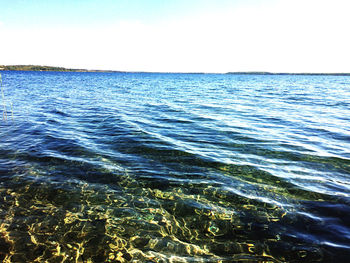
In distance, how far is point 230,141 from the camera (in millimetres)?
11906

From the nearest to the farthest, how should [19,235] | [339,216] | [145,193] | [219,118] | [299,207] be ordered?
[19,235] → [339,216] → [299,207] → [145,193] → [219,118]

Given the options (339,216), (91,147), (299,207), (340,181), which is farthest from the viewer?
(91,147)

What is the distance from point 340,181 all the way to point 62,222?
9.74 m

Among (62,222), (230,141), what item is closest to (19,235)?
(62,222)

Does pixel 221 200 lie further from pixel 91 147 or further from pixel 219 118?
pixel 219 118

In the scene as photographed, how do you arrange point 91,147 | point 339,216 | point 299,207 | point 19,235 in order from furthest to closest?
point 91,147, point 299,207, point 339,216, point 19,235

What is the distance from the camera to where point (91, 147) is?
1066 cm

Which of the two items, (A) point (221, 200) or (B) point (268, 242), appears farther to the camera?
(A) point (221, 200)

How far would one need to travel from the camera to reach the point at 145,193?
22.1ft

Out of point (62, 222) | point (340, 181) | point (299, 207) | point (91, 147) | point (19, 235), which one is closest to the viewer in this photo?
point (19, 235)

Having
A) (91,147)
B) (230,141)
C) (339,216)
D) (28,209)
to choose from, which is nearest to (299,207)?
(339,216)

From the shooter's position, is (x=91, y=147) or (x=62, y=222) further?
(x=91, y=147)

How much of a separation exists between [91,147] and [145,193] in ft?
17.9

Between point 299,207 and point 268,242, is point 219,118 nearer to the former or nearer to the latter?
point 299,207
